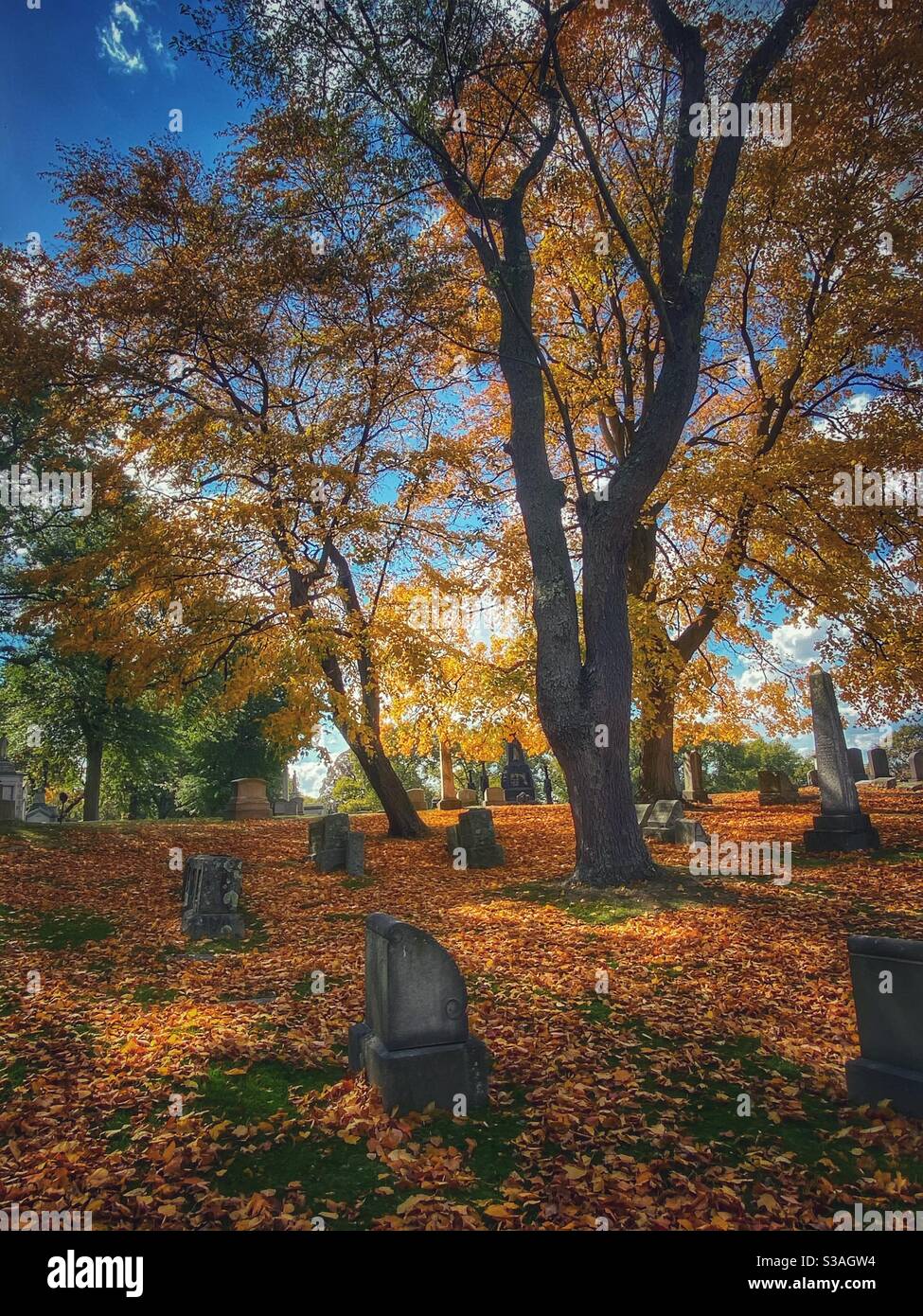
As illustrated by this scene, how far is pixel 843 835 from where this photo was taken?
11.6 m

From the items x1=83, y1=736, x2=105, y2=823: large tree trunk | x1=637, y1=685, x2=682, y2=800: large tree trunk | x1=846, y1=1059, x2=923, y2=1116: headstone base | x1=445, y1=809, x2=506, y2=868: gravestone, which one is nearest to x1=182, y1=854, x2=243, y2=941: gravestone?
x1=445, y1=809, x2=506, y2=868: gravestone

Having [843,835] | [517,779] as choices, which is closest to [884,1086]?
[843,835]

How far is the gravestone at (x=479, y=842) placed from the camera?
12984 millimetres

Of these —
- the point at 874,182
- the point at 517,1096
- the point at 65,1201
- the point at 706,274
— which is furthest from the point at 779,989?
the point at 874,182

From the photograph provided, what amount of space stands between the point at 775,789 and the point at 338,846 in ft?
45.6

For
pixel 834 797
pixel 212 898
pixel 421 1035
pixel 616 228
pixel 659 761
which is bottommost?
pixel 212 898

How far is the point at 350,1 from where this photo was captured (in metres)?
9.68

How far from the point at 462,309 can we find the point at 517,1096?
12643 mm

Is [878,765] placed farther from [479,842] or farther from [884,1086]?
[884,1086]

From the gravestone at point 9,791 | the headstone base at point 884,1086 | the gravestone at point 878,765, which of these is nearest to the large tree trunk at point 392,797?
the gravestone at point 9,791

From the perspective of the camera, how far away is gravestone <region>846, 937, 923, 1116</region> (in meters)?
4.07

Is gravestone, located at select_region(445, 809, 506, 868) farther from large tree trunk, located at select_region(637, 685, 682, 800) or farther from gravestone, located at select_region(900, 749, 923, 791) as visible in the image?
gravestone, located at select_region(900, 749, 923, 791)

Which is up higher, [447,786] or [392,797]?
[392,797]

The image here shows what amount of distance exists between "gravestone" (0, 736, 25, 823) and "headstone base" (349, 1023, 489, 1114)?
18.9 metres
